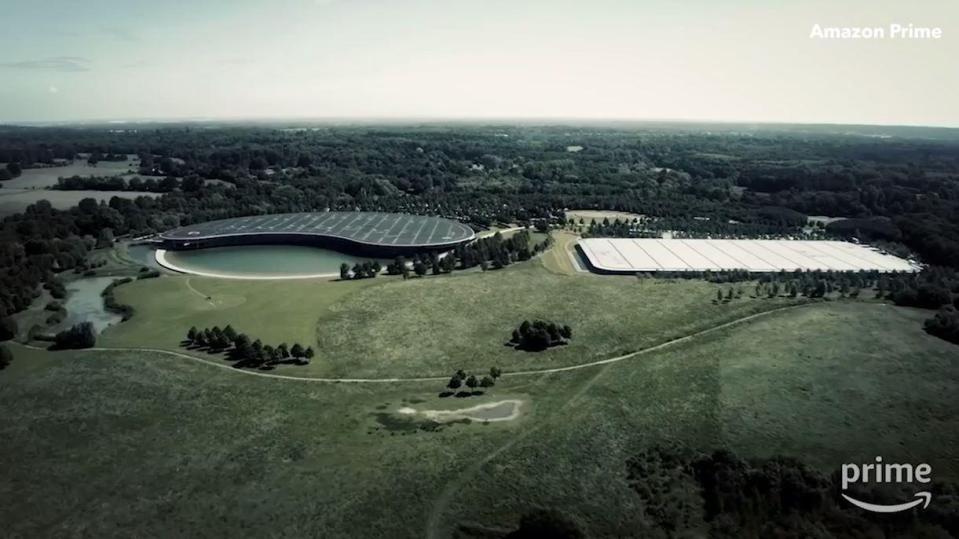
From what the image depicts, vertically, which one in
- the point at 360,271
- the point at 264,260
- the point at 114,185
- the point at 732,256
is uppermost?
the point at 114,185

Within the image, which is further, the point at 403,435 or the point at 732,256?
the point at 732,256

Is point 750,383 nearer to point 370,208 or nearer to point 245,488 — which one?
point 245,488

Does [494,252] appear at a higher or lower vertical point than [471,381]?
higher

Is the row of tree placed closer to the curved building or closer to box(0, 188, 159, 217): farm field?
the curved building

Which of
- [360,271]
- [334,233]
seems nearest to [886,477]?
[360,271]

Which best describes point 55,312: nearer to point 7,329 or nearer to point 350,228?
point 7,329

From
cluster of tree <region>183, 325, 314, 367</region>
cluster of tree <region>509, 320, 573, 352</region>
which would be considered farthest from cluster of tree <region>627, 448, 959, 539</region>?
cluster of tree <region>183, 325, 314, 367</region>

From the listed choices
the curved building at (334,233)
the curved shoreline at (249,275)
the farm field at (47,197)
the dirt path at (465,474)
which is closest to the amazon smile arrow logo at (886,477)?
the dirt path at (465,474)
